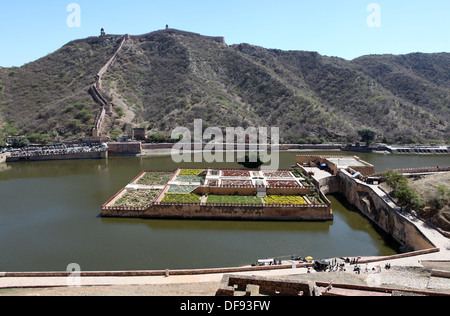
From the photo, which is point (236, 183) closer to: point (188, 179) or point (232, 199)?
point (232, 199)

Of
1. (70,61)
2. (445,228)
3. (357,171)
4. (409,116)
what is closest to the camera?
(445,228)

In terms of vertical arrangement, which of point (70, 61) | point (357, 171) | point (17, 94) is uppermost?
point (70, 61)

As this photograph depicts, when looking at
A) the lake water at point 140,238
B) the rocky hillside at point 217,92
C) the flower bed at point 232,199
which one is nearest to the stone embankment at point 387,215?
the lake water at point 140,238

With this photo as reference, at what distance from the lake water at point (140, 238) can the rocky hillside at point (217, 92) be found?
3833 centimetres

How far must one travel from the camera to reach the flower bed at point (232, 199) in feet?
100.0

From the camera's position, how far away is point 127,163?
178 ft

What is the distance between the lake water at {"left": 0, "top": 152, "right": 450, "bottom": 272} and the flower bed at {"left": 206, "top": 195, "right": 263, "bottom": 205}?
8.56 ft

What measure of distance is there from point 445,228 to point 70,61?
3818 inches

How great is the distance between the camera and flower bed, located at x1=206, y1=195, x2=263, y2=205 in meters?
30.5

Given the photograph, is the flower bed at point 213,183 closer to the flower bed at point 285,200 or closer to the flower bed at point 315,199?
the flower bed at point 285,200

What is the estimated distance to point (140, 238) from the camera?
25125 mm

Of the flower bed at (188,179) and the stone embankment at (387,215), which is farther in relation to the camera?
the flower bed at (188,179)
